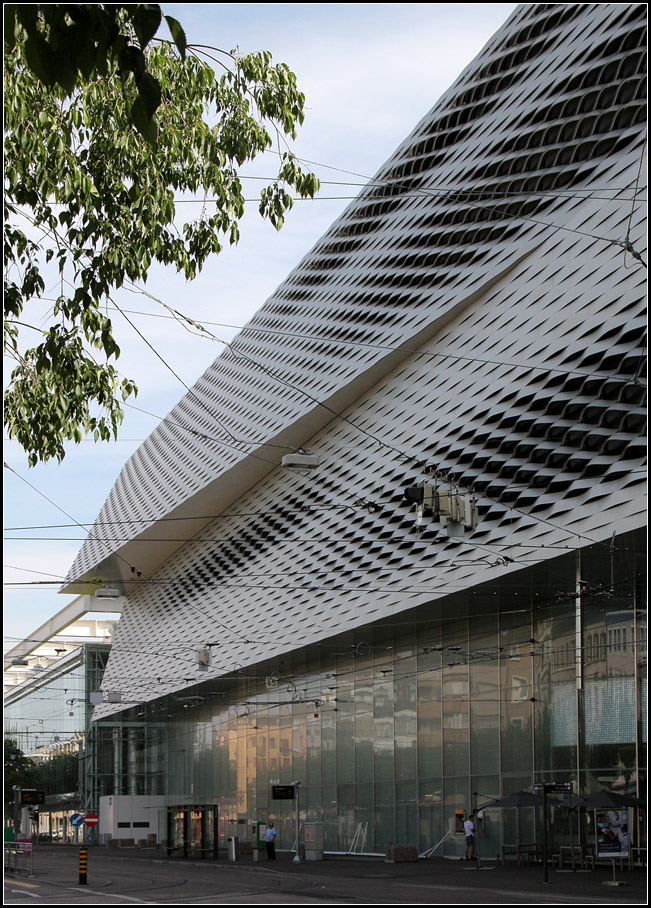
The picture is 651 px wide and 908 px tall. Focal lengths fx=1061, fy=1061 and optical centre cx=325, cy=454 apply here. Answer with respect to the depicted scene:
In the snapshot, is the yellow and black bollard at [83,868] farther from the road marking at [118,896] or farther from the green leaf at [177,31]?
the green leaf at [177,31]

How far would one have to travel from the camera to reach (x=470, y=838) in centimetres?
2948

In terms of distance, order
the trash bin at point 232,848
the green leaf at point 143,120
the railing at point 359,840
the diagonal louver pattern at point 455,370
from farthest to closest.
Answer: the trash bin at point 232,848, the railing at point 359,840, the diagonal louver pattern at point 455,370, the green leaf at point 143,120

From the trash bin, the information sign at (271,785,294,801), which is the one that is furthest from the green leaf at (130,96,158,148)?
the trash bin

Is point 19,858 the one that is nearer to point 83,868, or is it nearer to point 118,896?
point 83,868

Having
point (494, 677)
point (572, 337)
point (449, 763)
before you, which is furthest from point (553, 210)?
point (449, 763)

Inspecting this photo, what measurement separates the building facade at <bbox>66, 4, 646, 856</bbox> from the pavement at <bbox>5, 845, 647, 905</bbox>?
2.78m

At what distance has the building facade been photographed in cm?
2511

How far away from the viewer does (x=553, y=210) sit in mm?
28828

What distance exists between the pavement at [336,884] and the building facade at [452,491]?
9.12 ft

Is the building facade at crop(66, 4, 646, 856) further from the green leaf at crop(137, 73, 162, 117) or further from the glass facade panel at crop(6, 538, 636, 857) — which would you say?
the green leaf at crop(137, 73, 162, 117)

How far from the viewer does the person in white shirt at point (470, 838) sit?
29.3m

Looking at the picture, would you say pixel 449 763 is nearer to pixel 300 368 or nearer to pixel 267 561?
pixel 267 561

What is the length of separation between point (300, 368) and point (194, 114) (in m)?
33.8

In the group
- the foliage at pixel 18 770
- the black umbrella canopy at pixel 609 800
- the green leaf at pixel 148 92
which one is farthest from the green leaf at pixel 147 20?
the foliage at pixel 18 770
